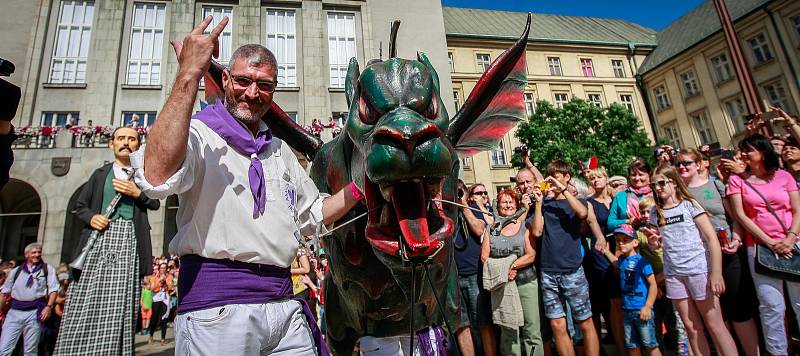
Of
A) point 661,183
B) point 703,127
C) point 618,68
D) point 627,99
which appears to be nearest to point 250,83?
point 661,183

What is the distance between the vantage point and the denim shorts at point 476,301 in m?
4.75

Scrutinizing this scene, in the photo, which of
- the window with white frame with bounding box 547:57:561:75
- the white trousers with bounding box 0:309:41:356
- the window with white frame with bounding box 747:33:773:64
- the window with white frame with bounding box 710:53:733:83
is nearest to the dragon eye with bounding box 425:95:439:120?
the white trousers with bounding box 0:309:41:356

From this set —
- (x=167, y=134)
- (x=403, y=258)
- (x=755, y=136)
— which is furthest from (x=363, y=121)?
(x=755, y=136)

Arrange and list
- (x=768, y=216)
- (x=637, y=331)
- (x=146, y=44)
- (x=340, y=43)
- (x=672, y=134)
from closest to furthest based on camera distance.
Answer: (x=768, y=216) < (x=637, y=331) < (x=146, y=44) < (x=340, y=43) < (x=672, y=134)

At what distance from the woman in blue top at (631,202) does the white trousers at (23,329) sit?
813 cm

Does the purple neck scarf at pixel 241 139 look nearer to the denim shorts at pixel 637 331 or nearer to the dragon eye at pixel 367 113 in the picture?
the dragon eye at pixel 367 113

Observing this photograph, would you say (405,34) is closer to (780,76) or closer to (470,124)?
(470,124)

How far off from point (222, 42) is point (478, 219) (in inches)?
787

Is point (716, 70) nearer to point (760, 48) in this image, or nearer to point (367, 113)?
point (760, 48)

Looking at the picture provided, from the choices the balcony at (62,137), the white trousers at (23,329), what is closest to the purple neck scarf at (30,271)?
the white trousers at (23,329)

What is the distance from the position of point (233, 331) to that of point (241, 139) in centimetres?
80

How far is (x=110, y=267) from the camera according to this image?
3045 millimetres

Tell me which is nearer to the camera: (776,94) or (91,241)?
(91,241)

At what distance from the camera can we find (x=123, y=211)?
3.29m
